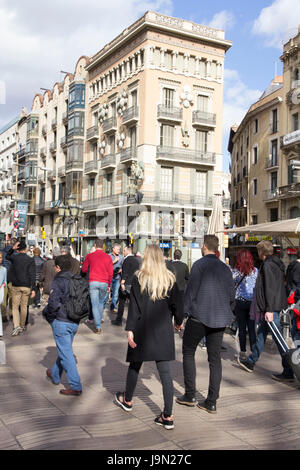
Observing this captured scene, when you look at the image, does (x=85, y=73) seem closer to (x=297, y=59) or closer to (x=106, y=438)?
(x=297, y=59)

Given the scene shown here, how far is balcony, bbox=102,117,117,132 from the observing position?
3966 cm

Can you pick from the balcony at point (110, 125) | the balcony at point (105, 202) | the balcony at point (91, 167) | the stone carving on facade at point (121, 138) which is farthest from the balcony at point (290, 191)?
the balcony at point (91, 167)

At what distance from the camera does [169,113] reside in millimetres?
36688

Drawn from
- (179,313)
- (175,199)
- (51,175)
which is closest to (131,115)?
(175,199)

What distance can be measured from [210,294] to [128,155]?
33047 millimetres

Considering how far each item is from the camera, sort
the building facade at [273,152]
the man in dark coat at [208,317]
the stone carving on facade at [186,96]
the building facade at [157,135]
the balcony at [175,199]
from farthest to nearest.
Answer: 1. the stone carving on facade at [186,96]
2. the building facade at [157,135]
3. the balcony at [175,199]
4. the building facade at [273,152]
5. the man in dark coat at [208,317]

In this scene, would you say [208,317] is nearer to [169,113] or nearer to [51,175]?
[169,113]

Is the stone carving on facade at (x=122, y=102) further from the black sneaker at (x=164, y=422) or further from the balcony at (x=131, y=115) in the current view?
the black sneaker at (x=164, y=422)

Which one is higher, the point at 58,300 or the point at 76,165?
the point at 76,165

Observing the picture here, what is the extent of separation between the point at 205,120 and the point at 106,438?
35.6 metres

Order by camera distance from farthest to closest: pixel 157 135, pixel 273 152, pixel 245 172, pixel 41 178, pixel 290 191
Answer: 1. pixel 41 178
2. pixel 245 172
3. pixel 273 152
4. pixel 157 135
5. pixel 290 191

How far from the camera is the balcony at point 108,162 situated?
3969 centimetres

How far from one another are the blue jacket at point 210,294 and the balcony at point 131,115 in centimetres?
3268

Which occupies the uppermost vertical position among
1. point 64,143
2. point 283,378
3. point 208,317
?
point 64,143
